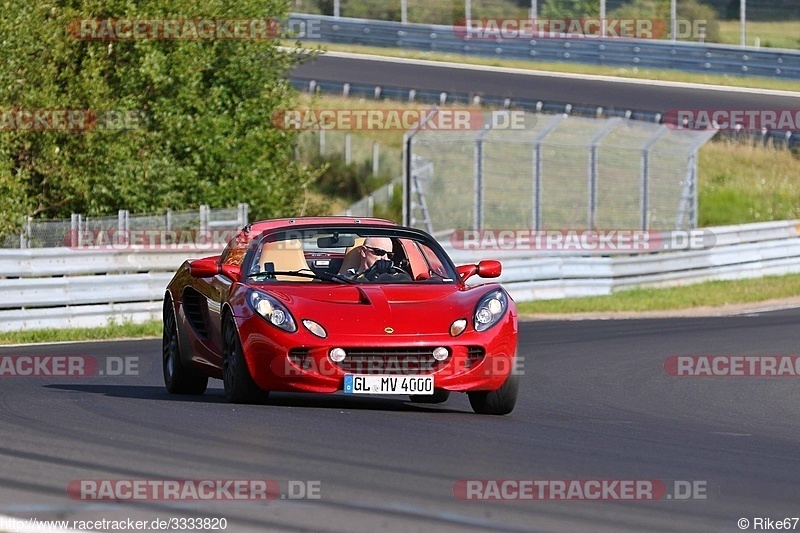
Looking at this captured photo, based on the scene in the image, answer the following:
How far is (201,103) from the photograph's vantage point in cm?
2731

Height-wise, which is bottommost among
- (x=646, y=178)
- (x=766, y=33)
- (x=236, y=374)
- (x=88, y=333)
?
(x=88, y=333)

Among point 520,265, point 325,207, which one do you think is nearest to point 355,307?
point 520,265

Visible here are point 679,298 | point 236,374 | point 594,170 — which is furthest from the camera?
point 594,170

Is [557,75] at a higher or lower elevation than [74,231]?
higher

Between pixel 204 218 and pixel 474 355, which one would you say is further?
pixel 204 218

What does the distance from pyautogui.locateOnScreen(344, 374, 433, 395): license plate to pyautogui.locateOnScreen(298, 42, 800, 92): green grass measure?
93.3ft

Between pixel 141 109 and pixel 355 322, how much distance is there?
18.4m

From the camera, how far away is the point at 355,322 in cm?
963

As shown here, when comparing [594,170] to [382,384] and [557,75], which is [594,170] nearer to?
[557,75]

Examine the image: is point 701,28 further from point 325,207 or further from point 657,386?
point 657,386

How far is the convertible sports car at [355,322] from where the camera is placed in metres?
9.56

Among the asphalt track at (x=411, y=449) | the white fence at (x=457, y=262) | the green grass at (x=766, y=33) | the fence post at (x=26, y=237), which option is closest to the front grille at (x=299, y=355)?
the asphalt track at (x=411, y=449)

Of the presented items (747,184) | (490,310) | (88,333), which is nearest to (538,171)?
(88,333)

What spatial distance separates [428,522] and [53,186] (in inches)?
851
